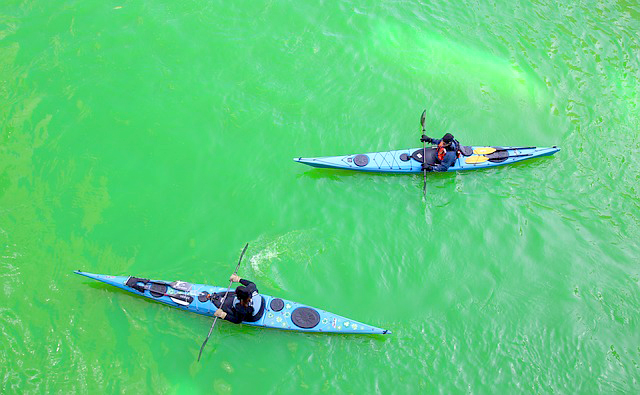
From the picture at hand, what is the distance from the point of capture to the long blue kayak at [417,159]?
9.42 metres

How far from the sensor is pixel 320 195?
369 inches

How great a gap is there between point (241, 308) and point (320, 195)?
2.97 m

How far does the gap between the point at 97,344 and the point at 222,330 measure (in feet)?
6.96

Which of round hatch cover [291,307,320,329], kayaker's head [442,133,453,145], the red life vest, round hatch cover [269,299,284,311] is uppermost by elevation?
kayaker's head [442,133,453,145]

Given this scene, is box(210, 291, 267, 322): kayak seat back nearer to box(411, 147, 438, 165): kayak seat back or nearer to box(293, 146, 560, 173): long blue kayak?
box(293, 146, 560, 173): long blue kayak

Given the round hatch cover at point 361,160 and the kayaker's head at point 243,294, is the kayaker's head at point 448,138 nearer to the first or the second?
the round hatch cover at point 361,160

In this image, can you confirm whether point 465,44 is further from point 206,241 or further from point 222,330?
point 222,330

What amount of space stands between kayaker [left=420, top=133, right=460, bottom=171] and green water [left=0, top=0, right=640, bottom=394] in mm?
382

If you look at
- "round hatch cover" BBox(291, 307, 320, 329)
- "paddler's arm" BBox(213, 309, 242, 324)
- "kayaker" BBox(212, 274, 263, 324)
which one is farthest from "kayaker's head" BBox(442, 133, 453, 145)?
"paddler's arm" BBox(213, 309, 242, 324)

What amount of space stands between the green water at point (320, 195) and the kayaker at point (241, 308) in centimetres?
50

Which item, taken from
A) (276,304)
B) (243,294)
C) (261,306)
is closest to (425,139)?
(276,304)

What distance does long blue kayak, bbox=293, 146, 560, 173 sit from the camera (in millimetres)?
→ 9422

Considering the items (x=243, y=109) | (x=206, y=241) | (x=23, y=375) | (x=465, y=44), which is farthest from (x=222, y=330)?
(x=465, y=44)

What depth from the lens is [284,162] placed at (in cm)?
976
